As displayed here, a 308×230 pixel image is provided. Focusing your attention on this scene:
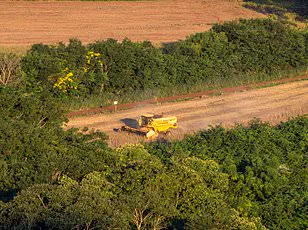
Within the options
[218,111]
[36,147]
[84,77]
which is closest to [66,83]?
[84,77]

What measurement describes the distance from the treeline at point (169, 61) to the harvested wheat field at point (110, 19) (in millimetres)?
9523

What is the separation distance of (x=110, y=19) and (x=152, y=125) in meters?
29.5

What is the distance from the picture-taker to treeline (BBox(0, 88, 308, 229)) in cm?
1524

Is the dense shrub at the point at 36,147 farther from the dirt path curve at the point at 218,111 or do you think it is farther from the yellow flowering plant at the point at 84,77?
the yellow flowering plant at the point at 84,77

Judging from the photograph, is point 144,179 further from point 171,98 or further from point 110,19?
point 110,19

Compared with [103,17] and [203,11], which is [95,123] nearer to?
[103,17]

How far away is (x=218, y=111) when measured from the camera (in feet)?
109

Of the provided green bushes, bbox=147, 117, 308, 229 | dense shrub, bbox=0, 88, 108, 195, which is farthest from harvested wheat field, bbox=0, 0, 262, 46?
dense shrub, bbox=0, 88, 108, 195

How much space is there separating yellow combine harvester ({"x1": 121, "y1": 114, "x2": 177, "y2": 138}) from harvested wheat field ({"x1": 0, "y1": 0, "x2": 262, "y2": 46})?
1898 cm

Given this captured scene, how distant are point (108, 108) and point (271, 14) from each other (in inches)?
1348

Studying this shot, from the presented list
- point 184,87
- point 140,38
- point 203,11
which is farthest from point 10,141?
point 203,11

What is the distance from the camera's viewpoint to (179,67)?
36281mm

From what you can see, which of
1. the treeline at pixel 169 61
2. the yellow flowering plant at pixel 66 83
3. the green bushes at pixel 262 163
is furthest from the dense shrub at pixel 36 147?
the yellow flowering plant at pixel 66 83

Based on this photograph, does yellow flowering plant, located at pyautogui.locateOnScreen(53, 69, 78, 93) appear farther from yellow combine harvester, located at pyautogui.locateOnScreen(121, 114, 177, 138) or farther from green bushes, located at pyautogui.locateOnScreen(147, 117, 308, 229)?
green bushes, located at pyautogui.locateOnScreen(147, 117, 308, 229)
